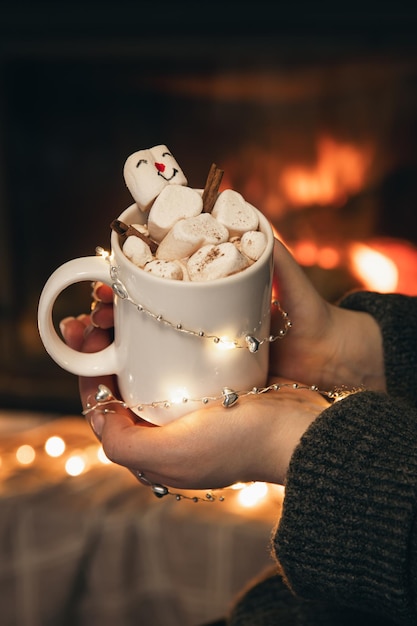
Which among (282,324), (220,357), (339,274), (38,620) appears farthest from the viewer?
(339,274)

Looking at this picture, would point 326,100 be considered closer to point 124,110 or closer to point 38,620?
point 124,110

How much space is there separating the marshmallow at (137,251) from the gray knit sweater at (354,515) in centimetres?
22

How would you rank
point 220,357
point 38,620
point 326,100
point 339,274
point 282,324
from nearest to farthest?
point 220,357 → point 282,324 → point 38,620 → point 326,100 → point 339,274

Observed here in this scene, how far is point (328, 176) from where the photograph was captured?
147 centimetres

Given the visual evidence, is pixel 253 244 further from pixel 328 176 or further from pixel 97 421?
pixel 328 176

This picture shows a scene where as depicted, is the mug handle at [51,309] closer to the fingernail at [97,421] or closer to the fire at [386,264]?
the fingernail at [97,421]

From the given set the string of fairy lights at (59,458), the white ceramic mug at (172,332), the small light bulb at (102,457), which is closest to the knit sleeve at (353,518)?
the white ceramic mug at (172,332)

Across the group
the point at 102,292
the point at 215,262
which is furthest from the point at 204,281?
the point at 102,292

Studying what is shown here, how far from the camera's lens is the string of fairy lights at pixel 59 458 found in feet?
4.61

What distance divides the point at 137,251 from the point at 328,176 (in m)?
0.90

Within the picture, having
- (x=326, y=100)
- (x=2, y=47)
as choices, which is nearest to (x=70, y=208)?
(x=2, y=47)

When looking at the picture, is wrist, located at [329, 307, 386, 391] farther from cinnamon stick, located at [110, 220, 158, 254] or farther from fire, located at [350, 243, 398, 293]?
fire, located at [350, 243, 398, 293]

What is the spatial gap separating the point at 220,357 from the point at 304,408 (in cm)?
13

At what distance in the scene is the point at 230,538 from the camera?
4.34 feet
